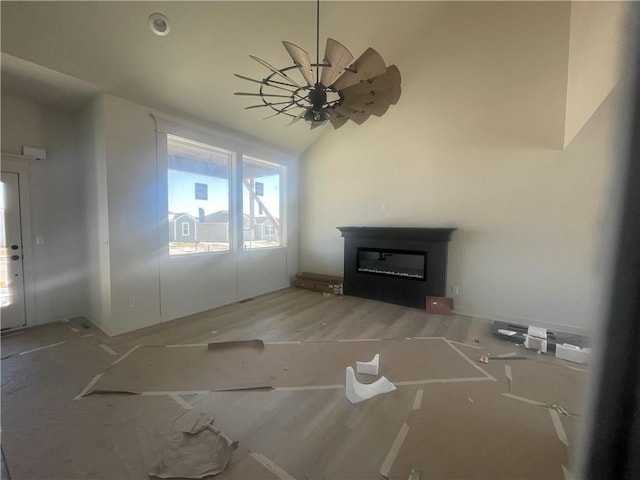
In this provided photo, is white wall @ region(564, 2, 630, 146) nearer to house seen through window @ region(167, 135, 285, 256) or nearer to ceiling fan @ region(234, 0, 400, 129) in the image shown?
ceiling fan @ region(234, 0, 400, 129)

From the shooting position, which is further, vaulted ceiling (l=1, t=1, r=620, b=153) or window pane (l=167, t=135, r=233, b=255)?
window pane (l=167, t=135, r=233, b=255)

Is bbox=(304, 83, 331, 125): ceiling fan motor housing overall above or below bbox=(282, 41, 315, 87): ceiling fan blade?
below

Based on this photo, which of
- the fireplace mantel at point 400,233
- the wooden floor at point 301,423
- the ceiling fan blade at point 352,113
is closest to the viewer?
the wooden floor at point 301,423

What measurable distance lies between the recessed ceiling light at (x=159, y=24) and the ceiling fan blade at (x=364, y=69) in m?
2.05

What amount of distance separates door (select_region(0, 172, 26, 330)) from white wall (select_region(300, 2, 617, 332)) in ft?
16.8

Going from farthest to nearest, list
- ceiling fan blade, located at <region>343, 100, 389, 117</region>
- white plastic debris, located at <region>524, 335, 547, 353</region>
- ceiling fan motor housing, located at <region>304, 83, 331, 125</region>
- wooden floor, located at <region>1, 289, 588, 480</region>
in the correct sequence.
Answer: white plastic debris, located at <region>524, 335, 547, 353</region>, ceiling fan blade, located at <region>343, 100, 389, 117</region>, ceiling fan motor housing, located at <region>304, 83, 331, 125</region>, wooden floor, located at <region>1, 289, 588, 480</region>

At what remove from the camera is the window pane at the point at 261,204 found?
508cm

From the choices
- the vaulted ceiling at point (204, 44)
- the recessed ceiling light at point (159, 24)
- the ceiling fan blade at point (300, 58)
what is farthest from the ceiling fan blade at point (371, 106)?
the recessed ceiling light at point (159, 24)

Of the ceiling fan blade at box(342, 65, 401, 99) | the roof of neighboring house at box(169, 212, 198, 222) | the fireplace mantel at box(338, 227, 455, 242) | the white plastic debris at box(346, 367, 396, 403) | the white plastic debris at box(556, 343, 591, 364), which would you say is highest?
the ceiling fan blade at box(342, 65, 401, 99)

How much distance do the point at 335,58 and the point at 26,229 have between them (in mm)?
4435

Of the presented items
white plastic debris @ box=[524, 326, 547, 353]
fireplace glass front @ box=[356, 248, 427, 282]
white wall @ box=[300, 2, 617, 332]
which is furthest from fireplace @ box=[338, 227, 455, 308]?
white plastic debris @ box=[524, 326, 547, 353]

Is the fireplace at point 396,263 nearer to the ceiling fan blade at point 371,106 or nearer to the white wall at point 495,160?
the white wall at point 495,160

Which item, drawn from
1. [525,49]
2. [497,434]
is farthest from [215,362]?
[525,49]

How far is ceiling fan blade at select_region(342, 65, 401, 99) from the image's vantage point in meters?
1.99
